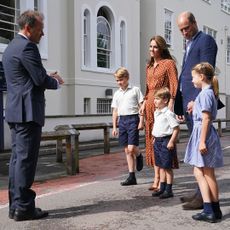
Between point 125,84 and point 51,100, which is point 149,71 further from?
point 51,100

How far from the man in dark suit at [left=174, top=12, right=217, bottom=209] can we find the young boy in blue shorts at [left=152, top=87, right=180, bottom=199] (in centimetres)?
32

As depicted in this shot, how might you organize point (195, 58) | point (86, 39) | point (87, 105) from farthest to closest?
point (87, 105)
point (86, 39)
point (195, 58)

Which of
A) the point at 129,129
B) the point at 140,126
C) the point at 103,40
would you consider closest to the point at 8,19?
the point at 103,40

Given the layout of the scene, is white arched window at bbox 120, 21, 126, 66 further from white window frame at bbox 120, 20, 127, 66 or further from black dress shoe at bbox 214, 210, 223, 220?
black dress shoe at bbox 214, 210, 223, 220

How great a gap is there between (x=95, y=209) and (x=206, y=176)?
1444 millimetres

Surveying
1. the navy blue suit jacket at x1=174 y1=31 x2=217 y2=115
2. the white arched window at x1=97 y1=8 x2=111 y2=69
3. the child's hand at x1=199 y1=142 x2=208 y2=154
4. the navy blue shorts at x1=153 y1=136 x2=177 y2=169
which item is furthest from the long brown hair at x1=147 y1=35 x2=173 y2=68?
the white arched window at x1=97 y1=8 x2=111 y2=69

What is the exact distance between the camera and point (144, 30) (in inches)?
904

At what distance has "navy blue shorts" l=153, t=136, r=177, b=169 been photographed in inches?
255

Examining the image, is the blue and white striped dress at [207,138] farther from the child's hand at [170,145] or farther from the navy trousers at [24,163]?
the navy trousers at [24,163]

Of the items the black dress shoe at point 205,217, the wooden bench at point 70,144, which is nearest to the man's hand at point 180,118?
the black dress shoe at point 205,217

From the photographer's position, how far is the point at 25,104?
5289mm

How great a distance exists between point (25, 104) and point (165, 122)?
2.03 m

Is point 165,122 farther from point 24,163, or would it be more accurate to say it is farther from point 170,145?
point 24,163

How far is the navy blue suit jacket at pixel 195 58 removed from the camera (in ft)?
19.2
